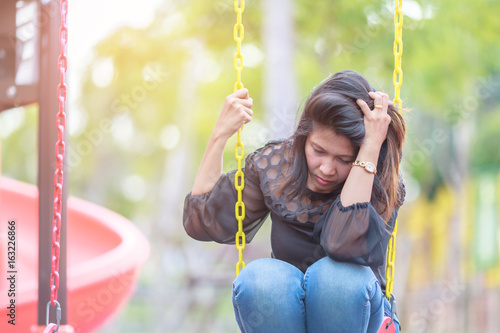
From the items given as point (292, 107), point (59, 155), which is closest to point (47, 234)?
point (59, 155)

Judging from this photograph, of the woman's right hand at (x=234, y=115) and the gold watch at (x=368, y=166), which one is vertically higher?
the woman's right hand at (x=234, y=115)

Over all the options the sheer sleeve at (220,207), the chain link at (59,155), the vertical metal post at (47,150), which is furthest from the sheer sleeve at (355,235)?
the vertical metal post at (47,150)

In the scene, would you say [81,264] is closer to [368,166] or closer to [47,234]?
[47,234]

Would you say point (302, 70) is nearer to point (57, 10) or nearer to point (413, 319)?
point (413, 319)

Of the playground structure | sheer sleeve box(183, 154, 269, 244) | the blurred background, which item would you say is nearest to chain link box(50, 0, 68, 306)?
the playground structure

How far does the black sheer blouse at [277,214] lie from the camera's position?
1.58 metres

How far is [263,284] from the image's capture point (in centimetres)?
152

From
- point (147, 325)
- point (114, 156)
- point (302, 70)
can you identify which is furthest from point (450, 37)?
point (147, 325)

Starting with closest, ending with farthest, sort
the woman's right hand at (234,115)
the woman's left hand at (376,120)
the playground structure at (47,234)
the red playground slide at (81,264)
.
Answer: the woman's left hand at (376,120), the woman's right hand at (234,115), the playground structure at (47,234), the red playground slide at (81,264)

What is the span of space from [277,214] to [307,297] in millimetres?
264

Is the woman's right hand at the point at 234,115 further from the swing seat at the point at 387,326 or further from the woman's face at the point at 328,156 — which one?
the swing seat at the point at 387,326

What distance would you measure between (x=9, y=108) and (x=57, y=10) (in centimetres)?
59

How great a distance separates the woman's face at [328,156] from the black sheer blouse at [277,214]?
6 centimetres

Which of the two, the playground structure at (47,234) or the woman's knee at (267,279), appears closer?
the woman's knee at (267,279)
